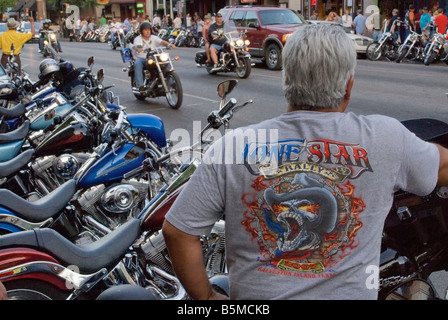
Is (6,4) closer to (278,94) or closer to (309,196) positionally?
(278,94)

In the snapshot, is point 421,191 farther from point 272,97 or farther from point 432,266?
point 272,97

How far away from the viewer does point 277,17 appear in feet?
58.1

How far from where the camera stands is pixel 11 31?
44.3 ft

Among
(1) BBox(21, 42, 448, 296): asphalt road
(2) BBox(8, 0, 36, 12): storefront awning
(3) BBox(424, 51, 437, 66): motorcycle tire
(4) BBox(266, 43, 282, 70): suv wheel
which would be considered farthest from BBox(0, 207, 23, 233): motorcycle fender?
(2) BBox(8, 0, 36, 12): storefront awning

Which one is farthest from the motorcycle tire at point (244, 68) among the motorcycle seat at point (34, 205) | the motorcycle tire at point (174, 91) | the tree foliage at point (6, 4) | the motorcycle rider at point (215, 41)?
the tree foliage at point (6, 4)

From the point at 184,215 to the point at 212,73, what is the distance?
14.7 meters

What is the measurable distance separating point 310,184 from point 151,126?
2.92m

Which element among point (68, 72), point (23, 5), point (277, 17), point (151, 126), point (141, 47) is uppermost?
point (23, 5)

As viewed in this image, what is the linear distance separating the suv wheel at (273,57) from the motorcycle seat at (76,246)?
14.4m

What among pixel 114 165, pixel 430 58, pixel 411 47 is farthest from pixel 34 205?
pixel 411 47

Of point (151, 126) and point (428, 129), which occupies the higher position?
point (428, 129)

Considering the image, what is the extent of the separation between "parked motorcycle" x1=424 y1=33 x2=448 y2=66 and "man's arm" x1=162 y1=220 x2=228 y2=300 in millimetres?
17097

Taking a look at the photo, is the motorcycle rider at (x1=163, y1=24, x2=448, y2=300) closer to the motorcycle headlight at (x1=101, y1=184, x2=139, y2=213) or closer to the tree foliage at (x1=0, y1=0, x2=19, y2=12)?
the motorcycle headlight at (x1=101, y1=184, x2=139, y2=213)
